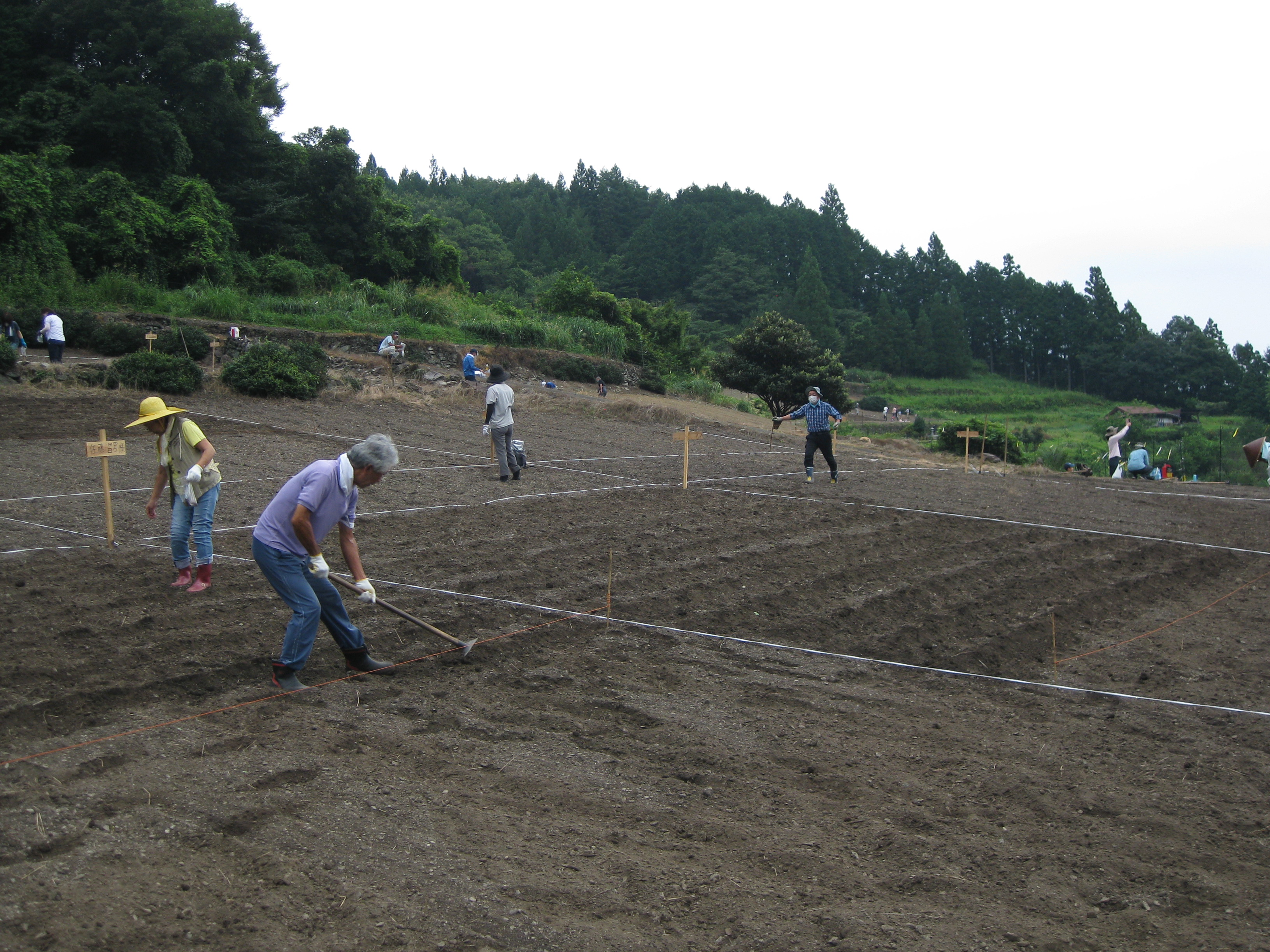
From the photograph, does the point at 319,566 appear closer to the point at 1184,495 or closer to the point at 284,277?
the point at 1184,495

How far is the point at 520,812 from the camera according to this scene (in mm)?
4742

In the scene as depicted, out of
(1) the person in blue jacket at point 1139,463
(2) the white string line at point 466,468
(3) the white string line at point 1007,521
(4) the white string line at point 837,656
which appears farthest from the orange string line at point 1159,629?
(1) the person in blue jacket at point 1139,463

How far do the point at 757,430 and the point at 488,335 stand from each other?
12.0 meters

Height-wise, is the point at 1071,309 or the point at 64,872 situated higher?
the point at 1071,309

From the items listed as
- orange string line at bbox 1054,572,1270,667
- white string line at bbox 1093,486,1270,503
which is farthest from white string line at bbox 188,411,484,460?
white string line at bbox 1093,486,1270,503

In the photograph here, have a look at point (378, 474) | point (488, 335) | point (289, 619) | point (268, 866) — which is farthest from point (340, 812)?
point (488, 335)

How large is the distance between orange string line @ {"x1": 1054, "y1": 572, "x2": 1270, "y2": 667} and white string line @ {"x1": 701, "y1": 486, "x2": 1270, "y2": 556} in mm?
1312

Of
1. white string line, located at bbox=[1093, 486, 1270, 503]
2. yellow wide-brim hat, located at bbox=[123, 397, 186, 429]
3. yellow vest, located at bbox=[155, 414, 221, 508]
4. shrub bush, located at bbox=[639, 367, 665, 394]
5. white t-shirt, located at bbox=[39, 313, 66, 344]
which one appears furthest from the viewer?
shrub bush, located at bbox=[639, 367, 665, 394]

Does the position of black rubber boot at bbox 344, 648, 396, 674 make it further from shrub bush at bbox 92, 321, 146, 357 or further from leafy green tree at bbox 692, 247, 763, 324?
leafy green tree at bbox 692, 247, 763, 324

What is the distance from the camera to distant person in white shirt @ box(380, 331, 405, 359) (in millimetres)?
27766

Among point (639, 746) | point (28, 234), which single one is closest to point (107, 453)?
point (639, 746)

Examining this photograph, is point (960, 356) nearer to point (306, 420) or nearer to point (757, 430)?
point (757, 430)

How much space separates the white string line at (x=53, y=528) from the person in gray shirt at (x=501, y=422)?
5.51 meters

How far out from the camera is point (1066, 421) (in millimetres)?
81375
